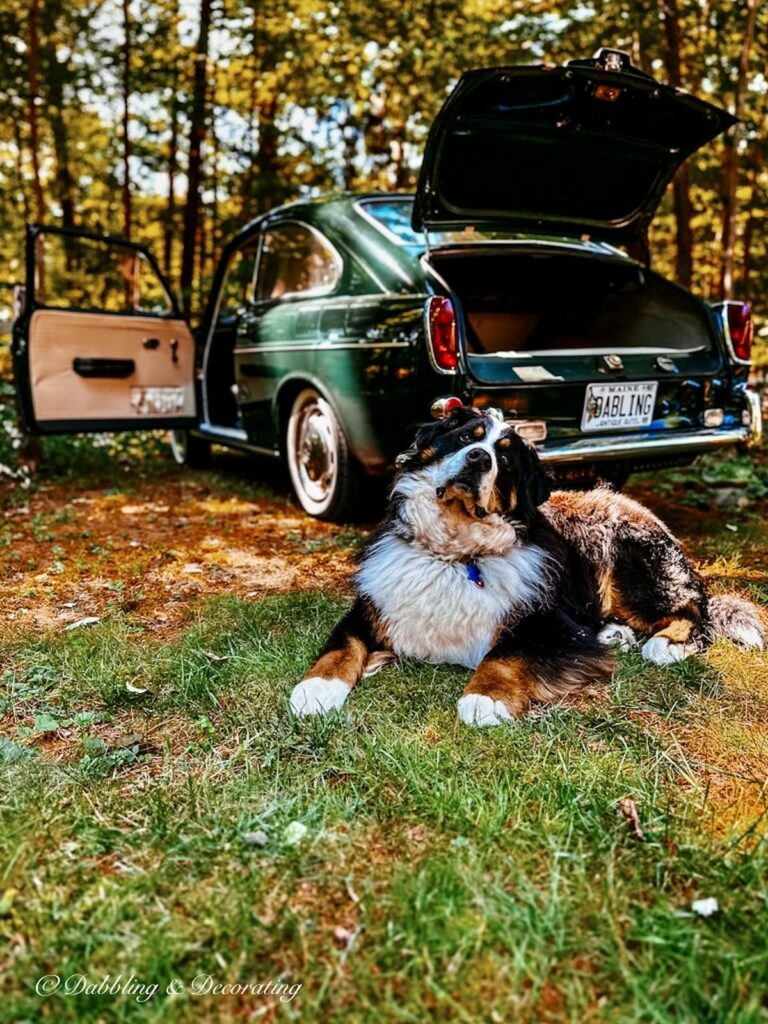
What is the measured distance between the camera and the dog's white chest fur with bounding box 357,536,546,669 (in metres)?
2.74

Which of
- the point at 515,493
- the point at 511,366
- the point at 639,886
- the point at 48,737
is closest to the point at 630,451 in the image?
the point at 511,366

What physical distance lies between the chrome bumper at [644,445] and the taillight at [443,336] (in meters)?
0.66

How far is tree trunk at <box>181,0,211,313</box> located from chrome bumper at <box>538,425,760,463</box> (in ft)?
31.0

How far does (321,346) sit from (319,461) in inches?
30.8

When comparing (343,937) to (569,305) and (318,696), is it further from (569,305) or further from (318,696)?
(569,305)

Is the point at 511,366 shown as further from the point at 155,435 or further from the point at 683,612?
the point at 155,435

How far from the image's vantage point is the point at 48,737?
7.76 ft

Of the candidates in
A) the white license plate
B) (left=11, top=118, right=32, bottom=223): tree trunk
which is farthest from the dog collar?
(left=11, top=118, right=32, bottom=223): tree trunk

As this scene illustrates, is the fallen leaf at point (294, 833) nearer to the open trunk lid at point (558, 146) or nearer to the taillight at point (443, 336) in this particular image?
the taillight at point (443, 336)

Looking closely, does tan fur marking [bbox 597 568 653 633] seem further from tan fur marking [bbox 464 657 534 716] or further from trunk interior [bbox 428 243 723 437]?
trunk interior [bbox 428 243 723 437]

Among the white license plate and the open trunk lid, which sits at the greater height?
the open trunk lid

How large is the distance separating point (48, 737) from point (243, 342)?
13.6 feet

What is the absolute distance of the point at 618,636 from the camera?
10.1 feet

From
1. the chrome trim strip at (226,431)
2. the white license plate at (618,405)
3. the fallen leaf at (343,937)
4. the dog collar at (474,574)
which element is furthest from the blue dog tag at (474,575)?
the chrome trim strip at (226,431)
